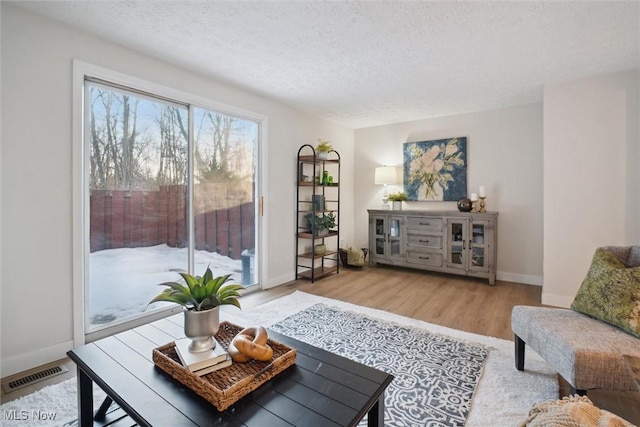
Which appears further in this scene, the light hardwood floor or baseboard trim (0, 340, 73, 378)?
the light hardwood floor

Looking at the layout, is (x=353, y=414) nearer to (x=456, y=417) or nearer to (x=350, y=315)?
(x=456, y=417)

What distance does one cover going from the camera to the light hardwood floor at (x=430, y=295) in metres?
2.91

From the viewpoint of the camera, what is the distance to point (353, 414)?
1014 millimetres

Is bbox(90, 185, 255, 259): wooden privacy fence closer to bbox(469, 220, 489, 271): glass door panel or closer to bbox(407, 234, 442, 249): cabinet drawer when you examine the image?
bbox(407, 234, 442, 249): cabinet drawer

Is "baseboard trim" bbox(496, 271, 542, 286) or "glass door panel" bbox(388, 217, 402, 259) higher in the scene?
"glass door panel" bbox(388, 217, 402, 259)

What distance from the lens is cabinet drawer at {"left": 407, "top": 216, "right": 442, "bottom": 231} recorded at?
173 inches

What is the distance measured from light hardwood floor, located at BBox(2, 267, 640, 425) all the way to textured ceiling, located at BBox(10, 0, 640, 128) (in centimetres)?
239

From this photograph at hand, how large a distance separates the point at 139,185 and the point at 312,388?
243cm

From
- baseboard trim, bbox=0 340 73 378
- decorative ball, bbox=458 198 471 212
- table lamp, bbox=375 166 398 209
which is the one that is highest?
table lamp, bbox=375 166 398 209

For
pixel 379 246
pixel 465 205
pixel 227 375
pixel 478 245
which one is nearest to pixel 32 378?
pixel 227 375

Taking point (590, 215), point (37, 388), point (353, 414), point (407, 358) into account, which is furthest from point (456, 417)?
point (590, 215)

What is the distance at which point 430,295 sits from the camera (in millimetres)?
3623

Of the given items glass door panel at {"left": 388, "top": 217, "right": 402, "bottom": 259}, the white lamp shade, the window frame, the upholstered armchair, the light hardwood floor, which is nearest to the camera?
the upholstered armchair

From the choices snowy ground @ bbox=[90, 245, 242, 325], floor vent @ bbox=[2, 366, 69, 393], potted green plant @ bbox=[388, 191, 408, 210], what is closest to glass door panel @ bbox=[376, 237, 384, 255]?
potted green plant @ bbox=[388, 191, 408, 210]
